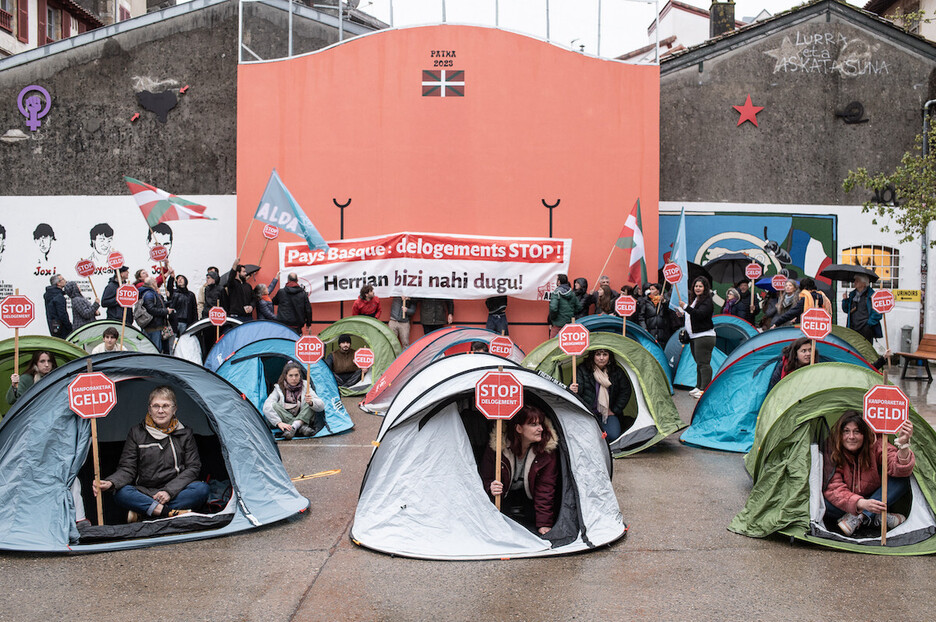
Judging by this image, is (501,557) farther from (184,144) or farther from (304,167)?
(184,144)

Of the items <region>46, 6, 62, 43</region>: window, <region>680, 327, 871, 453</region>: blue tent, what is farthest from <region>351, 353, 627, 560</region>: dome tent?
<region>46, 6, 62, 43</region>: window

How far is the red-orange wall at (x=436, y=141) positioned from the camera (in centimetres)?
1628

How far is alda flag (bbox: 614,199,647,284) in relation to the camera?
50.9 ft

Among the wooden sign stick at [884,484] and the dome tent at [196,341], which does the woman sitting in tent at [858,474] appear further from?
the dome tent at [196,341]

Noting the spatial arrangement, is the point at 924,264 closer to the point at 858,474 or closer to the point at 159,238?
the point at 858,474

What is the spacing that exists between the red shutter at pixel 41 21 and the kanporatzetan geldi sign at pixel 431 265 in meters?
18.3

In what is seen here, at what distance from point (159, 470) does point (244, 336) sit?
537 cm

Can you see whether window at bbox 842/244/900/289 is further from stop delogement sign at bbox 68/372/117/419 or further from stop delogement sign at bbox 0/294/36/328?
stop delogement sign at bbox 68/372/117/419

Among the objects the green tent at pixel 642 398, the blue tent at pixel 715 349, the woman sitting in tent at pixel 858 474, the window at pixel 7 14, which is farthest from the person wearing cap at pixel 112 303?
the window at pixel 7 14

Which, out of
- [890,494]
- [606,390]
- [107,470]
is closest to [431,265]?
[606,390]

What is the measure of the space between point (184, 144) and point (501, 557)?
15400 mm

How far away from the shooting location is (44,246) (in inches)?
723

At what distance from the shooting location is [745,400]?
29.9 ft

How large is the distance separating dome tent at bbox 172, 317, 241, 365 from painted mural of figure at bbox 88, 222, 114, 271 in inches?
242
